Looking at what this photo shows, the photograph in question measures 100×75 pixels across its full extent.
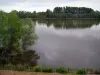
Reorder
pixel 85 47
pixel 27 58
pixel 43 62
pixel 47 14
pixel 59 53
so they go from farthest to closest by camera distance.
Result: pixel 47 14 → pixel 85 47 → pixel 59 53 → pixel 27 58 → pixel 43 62

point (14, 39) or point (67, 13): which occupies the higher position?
point (67, 13)

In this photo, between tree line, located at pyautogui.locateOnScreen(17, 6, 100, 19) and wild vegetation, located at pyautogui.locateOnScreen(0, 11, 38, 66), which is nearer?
wild vegetation, located at pyautogui.locateOnScreen(0, 11, 38, 66)

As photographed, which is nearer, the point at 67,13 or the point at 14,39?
the point at 14,39

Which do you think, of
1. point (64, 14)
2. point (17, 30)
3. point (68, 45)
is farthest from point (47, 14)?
point (17, 30)

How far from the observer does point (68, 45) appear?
48.5 meters

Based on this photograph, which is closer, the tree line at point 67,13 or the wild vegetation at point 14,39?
the wild vegetation at point 14,39

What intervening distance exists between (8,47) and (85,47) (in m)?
15.3

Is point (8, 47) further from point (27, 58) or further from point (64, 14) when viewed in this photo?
point (64, 14)

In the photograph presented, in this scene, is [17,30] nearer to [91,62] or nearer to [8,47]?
[8,47]

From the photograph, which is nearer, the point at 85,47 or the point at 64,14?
the point at 85,47

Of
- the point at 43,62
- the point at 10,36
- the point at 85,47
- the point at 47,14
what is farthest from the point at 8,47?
the point at 47,14

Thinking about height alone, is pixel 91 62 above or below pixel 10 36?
below

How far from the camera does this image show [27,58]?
3750cm

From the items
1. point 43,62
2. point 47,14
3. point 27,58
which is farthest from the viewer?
point 47,14
